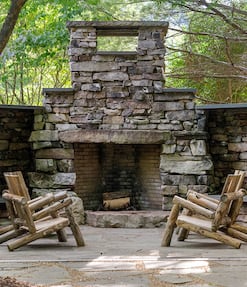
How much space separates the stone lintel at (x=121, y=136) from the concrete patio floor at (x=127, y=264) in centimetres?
167

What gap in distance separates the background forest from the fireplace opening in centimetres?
276

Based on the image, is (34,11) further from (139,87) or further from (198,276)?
(198,276)

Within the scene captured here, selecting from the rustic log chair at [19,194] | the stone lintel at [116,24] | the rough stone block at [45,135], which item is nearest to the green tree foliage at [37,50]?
the stone lintel at [116,24]

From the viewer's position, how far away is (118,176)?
7695 mm

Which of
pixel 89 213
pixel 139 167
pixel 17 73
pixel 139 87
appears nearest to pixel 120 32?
pixel 139 87

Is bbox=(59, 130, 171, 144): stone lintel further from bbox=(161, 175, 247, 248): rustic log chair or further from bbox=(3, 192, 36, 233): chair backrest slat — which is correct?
bbox=(3, 192, 36, 233): chair backrest slat

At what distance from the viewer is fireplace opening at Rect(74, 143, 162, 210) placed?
7301 mm

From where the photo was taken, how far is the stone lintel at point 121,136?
6.71 meters

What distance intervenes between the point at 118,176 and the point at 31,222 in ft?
9.91

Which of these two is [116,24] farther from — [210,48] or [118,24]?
[210,48]

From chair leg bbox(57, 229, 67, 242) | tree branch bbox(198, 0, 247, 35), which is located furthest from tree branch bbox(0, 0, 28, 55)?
tree branch bbox(198, 0, 247, 35)

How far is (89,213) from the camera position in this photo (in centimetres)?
684

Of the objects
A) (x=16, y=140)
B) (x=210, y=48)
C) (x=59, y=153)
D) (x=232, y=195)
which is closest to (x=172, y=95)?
(x=59, y=153)

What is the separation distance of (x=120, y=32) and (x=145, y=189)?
253 cm
